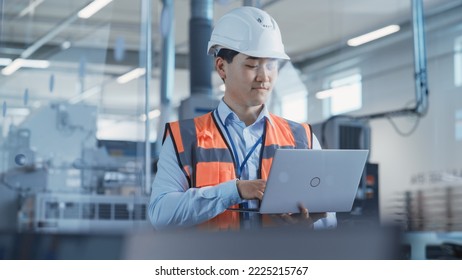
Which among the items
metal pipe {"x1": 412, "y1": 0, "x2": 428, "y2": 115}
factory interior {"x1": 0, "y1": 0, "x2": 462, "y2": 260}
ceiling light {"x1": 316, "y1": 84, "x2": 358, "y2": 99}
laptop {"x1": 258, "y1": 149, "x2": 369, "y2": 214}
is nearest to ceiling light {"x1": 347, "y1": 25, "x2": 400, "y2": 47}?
factory interior {"x1": 0, "y1": 0, "x2": 462, "y2": 260}

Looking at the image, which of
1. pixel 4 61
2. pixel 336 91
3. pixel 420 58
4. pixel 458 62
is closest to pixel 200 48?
pixel 336 91

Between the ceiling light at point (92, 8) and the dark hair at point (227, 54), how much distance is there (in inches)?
58.2

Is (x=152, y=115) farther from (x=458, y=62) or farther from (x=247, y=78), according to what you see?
(x=247, y=78)

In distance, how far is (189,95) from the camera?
2.54 m

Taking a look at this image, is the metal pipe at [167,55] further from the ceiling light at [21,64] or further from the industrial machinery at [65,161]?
the ceiling light at [21,64]

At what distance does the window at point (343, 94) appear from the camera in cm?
225

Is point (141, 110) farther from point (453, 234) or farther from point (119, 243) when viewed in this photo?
point (119, 243)

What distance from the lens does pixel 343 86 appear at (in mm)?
2377

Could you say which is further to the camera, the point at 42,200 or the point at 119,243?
the point at 42,200

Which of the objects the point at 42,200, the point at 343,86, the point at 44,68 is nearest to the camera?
the point at 343,86

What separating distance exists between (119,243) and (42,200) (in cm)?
180

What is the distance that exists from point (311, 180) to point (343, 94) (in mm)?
1204
